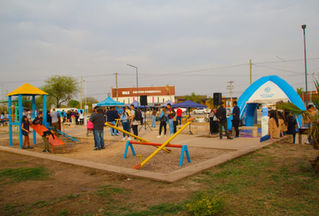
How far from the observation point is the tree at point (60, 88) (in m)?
63.5

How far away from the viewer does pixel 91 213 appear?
3.78m

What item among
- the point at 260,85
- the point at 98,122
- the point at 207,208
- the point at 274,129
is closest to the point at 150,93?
the point at 260,85

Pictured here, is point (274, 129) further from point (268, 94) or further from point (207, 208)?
point (207, 208)

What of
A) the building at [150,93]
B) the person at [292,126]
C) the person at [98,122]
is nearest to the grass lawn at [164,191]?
the person at [98,122]

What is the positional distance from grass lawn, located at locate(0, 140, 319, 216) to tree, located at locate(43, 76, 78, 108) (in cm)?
6087

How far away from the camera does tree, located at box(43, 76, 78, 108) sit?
208ft

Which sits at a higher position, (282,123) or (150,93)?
(150,93)

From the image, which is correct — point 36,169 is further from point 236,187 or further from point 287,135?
point 287,135

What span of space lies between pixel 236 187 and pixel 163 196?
4.41ft

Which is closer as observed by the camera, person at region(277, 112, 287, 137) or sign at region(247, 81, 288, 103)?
person at region(277, 112, 287, 137)

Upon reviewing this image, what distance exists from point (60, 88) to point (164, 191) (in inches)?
2524

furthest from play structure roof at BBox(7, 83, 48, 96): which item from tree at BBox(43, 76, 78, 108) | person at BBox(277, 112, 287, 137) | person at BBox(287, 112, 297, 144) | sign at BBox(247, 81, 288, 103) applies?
tree at BBox(43, 76, 78, 108)

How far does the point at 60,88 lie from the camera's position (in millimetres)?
63875

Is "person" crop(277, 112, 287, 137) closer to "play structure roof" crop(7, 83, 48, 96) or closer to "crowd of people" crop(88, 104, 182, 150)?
"crowd of people" crop(88, 104, 182, 150)
